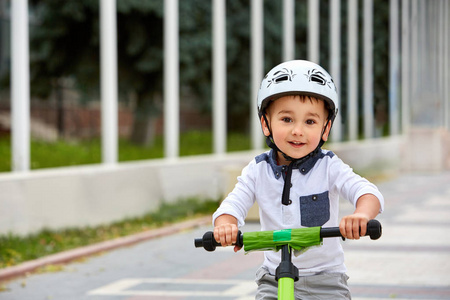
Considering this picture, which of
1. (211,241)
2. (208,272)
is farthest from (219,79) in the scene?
(211,241)

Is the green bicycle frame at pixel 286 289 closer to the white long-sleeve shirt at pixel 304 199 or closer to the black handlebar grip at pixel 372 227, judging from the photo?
the black handlebar grip at pixel 372 227

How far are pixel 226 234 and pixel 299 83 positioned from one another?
679 mm

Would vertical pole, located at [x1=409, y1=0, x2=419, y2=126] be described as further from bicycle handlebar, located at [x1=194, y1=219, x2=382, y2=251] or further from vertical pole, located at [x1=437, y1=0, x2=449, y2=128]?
bicycle handlebar, located at [x1=194, y1=219, x2=382, y2=251]

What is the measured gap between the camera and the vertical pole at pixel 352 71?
27.2 m

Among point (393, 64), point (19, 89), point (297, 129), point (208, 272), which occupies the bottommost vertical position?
point (208, 272)

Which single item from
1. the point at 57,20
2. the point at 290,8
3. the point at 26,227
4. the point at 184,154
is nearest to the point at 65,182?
the point at 26,227

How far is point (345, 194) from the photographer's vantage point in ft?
12.2

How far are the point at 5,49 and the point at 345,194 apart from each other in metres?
21.7

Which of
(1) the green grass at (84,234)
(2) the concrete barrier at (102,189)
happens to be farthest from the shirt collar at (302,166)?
A: (2) the concrete barrier at (102,189)

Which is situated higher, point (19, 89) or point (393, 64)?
point (393, 64)

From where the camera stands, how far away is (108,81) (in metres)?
12.9

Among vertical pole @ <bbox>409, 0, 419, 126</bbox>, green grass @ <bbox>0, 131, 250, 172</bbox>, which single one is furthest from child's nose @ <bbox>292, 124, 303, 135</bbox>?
vertical pole @ <bbox>409, 0, 419, 126</bbox>

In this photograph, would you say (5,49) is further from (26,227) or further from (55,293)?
(55,293)

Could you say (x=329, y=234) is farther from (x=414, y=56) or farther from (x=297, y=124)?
(x=414, y=56)
